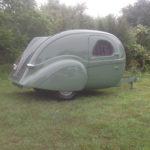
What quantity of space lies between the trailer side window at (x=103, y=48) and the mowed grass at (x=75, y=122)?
120cm

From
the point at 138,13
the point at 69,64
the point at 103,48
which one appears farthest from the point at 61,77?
the point at 138,13

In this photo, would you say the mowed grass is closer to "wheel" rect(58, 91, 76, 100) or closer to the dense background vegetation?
"wheel" rect(58, 91, 76, 100)

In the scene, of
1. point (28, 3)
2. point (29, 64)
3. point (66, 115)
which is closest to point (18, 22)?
point (28, 3)

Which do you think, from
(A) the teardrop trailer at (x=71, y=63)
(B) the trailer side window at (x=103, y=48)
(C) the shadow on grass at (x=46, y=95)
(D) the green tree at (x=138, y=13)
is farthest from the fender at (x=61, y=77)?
(D) the green tree at (x=138, y=13)

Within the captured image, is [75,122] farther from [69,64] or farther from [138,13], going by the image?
[138,13]

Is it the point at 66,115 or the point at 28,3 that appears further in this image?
the point at 28,3

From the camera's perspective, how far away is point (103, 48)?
21.2ft

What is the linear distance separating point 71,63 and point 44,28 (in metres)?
5.46

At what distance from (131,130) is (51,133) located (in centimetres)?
128

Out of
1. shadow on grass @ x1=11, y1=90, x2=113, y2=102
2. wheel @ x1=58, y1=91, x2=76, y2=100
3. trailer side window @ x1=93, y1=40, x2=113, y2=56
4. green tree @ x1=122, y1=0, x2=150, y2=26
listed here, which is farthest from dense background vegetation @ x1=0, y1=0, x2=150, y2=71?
green tree @ x1=122, y1=0, x2=150, y2=26

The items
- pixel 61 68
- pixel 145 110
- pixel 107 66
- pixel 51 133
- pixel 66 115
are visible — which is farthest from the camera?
pixel 107 66

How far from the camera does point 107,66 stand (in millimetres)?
6461

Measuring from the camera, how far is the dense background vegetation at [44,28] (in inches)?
399

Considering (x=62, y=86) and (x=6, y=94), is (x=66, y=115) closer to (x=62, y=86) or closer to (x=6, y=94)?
(x=62, y=86)
